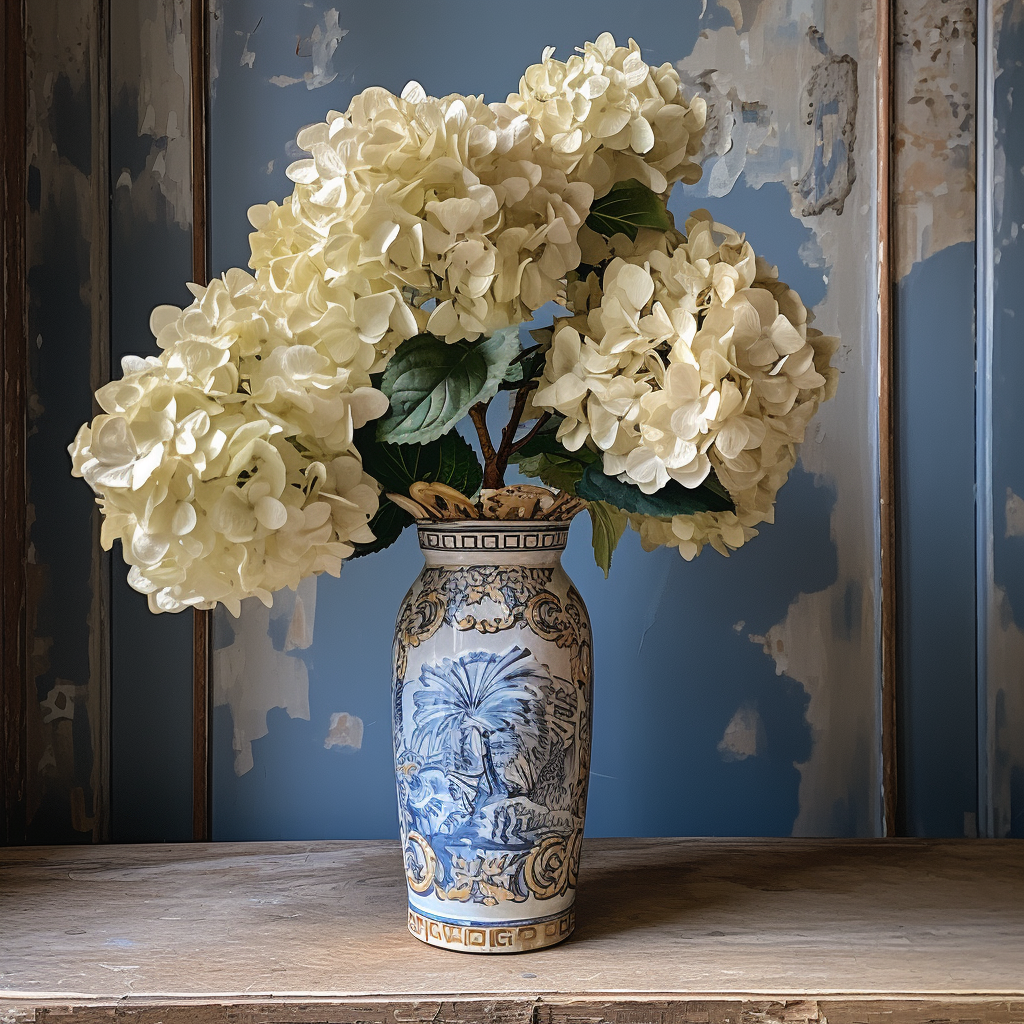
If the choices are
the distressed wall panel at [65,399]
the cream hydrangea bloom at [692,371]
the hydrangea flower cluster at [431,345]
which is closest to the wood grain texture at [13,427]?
the distressed wall panel at [65,399]

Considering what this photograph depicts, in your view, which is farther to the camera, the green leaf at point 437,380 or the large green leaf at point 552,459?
the large green leaf at point 552,459

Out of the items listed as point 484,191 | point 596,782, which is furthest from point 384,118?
point 596,782

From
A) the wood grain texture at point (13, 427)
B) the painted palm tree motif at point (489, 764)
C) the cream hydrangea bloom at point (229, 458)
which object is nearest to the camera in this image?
the cream hydrangea bloom at point (229, 458)

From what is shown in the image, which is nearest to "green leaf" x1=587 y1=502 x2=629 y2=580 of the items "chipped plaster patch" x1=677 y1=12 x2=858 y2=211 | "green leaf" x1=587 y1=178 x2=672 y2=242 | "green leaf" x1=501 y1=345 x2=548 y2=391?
"green leaf" x1=501 y1=345 x2=548 y2=391

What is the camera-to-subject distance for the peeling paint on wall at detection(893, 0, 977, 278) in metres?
1.14

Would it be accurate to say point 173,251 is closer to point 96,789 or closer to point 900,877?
point 96,789

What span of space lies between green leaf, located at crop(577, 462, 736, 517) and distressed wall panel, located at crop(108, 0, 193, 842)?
2.03ft

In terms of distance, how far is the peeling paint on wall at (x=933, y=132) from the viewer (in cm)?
114

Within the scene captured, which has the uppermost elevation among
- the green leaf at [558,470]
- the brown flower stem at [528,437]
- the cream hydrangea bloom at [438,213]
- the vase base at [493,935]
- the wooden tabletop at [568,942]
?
the cream hydrangea bloom at [438,213]

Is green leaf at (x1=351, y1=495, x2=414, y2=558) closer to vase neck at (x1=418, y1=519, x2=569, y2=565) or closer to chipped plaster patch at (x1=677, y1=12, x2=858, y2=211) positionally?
vase neck at (x1=418, y1=519, x2=569, y2=565)

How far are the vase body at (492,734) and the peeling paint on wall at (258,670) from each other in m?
0.37

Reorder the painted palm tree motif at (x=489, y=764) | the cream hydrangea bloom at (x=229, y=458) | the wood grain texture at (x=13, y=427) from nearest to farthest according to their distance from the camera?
the cream hydrangea bloom at (x=229, y=458) → the painted palm tree motif at (x=489, y=764) → the wood grain texture at (x=13, y=427)

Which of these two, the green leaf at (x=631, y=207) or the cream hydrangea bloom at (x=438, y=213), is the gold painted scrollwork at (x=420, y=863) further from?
the green leaf at (x=631, y=207)

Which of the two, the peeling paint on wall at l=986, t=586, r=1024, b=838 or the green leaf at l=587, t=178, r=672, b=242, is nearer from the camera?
the green leaf at l=587, t=178, r=672, b=242
